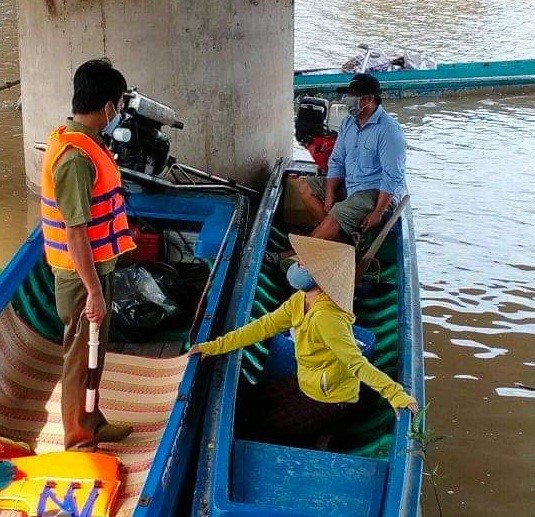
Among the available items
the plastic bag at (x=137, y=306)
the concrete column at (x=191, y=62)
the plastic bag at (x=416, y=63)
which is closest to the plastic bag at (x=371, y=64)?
the plastic bag at (x=416, y=63)

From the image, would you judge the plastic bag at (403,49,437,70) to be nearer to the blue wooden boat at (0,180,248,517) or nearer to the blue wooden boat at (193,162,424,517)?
the blue wooden boat at (0,180,248,517)

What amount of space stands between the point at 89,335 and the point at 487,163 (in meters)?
7.00

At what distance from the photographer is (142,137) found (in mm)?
4938

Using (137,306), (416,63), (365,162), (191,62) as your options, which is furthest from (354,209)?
(416,63)

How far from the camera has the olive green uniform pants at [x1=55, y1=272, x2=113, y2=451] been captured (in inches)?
129

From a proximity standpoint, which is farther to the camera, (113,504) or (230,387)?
(230,387)

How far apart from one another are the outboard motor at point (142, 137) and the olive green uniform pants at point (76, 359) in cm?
158

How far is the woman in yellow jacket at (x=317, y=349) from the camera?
3.34 meters

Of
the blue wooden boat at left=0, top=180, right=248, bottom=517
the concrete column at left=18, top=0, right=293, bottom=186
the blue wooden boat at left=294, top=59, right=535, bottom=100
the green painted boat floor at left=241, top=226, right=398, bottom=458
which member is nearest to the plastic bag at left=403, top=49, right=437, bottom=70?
the blue wooden boat at left=294, top=59, right=535, bottom=100

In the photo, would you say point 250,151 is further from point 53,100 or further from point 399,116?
point 399,116

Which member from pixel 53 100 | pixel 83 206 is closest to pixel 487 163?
pixel 53 100

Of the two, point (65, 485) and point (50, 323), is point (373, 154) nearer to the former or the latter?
point (50, 323)

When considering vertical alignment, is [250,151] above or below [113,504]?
above

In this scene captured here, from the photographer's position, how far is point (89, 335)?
10.8 feet
